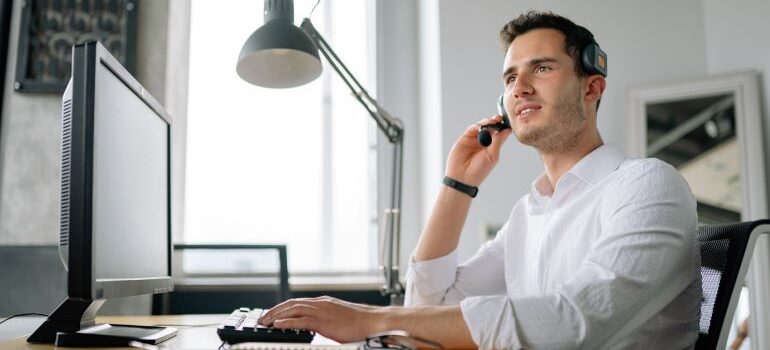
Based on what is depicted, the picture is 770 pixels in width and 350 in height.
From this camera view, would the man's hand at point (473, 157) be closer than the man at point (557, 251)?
No

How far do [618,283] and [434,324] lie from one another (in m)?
0.23

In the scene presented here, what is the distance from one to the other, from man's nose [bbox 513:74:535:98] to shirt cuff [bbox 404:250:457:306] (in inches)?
13.8

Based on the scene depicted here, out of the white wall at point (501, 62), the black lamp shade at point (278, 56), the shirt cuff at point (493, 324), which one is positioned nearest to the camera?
the shirt cuff at point (493, 324)

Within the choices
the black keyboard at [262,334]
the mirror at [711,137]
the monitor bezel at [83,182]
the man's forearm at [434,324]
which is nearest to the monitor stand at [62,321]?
the monitor bezel at [83,182]

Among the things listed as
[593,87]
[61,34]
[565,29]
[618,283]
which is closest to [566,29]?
[565,29]

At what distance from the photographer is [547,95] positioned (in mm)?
1170

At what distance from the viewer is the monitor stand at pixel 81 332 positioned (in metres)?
0.85

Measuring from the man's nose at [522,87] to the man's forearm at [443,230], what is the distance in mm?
276

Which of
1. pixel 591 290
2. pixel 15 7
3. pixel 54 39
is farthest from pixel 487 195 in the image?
pixel 15 7

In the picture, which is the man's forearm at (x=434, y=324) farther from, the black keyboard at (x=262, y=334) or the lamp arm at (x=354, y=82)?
the lamp arm at (x=354, y=82)

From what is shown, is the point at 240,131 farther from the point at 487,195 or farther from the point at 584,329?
the point at 584,329

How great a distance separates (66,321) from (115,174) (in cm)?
23

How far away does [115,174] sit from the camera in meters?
0.85

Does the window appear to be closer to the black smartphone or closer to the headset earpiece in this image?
the black smartphone
